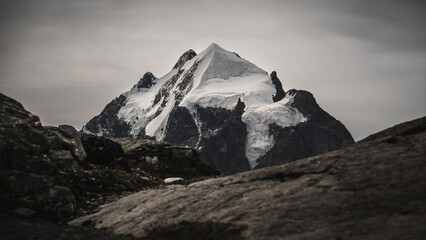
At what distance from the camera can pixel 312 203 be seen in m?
12.4

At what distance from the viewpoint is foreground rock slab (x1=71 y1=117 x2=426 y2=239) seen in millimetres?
10883

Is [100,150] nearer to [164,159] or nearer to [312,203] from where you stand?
[164,159]

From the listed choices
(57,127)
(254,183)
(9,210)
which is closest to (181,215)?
(254,183)

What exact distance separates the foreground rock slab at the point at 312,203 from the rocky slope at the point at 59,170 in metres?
1.81

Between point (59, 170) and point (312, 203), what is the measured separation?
13.8m

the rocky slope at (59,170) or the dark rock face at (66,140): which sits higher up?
the dark rock face at (66,140)

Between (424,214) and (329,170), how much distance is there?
4.00 metres

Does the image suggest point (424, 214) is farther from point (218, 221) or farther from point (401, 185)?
point (218, 221)

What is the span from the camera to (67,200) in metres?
17.3

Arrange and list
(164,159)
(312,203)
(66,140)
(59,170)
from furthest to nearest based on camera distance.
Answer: (164,159), (66,140), (59,170), (312,203)

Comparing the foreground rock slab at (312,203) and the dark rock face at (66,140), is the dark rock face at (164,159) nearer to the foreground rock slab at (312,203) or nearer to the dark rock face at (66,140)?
the dark rock face at (66,140)

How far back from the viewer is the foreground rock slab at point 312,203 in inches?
428

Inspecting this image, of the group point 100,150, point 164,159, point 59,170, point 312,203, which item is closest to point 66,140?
point 100,150

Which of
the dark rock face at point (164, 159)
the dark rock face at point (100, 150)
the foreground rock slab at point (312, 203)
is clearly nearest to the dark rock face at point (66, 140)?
the dark rock face at point (100, 150)
